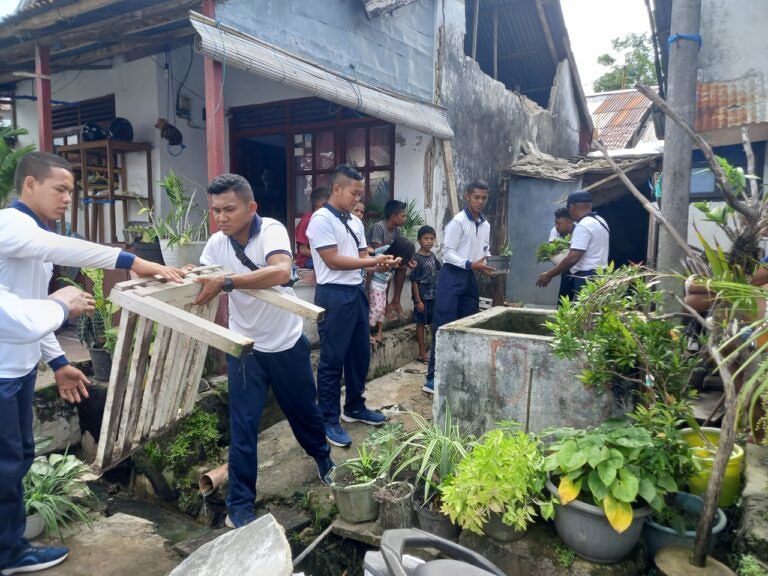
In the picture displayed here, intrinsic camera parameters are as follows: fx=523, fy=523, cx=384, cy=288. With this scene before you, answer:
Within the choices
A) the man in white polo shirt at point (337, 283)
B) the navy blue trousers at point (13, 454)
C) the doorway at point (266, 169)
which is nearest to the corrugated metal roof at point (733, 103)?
the man in white polo shirt at point (337, 283)

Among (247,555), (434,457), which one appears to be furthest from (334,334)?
(247,555)

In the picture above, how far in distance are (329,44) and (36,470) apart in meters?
5.18

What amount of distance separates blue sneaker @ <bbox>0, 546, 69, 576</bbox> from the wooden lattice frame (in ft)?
2.08

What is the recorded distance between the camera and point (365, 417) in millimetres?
4527

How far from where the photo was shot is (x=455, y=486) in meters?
2.62

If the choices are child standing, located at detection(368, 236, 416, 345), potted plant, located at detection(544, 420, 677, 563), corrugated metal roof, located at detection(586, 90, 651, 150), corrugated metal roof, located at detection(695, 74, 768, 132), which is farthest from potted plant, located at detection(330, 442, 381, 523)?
corrugated metal roof, located at detection(586, 90, 651, 150)

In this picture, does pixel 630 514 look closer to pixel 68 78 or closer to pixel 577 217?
pixel 577 217

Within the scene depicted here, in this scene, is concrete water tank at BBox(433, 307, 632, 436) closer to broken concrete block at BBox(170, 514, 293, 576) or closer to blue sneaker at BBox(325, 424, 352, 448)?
blue sneaker at BBox(325, 424, 352, 448)

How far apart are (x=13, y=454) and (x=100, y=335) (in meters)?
2.34

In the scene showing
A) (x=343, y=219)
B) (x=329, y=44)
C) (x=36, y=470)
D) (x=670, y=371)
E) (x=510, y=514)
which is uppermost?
(x=329, y=44)

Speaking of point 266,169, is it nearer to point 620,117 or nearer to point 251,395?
point 251,395

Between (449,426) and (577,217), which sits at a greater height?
(577,217)

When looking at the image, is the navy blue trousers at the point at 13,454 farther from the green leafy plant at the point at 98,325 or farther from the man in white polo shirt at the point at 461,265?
the man in white polo shirt at the point at 461,265

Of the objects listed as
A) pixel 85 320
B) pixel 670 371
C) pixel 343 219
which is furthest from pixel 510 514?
pixel 85 320
